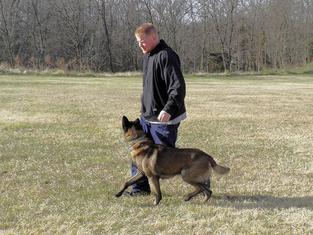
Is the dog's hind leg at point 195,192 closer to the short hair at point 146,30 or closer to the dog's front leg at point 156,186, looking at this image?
the dog's front leg at point 156,186

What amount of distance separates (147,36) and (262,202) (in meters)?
2.14

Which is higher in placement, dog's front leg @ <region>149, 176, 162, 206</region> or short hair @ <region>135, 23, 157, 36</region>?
short hair @ <region>135, 23, 157, 36</region>

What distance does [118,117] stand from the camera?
1274 cm

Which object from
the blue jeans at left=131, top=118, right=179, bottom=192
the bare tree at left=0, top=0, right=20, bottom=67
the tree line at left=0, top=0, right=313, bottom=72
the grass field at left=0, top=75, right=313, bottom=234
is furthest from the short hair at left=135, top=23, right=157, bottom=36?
the bare tree at left=0, top=0, right=20, bottom=67

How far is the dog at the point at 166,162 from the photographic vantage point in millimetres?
4910

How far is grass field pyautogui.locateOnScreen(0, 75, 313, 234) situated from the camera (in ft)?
15.0

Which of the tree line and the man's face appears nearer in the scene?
the man's face

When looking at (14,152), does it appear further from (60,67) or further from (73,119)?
(60,67)

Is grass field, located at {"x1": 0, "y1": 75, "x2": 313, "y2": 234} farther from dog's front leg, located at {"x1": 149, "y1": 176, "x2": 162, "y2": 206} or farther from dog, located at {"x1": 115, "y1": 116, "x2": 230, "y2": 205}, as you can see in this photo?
dog, located at {"x1": 115, "y1": 116, "x2": 230, "y2": 205}

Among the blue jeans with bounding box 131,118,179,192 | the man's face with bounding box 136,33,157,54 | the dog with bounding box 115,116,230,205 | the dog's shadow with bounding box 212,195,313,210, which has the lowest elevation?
the dog's shadow with bounding box 212,195,313,210

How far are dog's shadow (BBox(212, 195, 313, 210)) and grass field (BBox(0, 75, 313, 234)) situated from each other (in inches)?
0.4

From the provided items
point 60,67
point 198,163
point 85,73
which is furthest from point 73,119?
point 60,67

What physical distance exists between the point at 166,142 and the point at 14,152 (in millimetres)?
→ 3576

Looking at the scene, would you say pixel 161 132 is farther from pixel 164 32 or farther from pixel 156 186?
pixel 164 32
